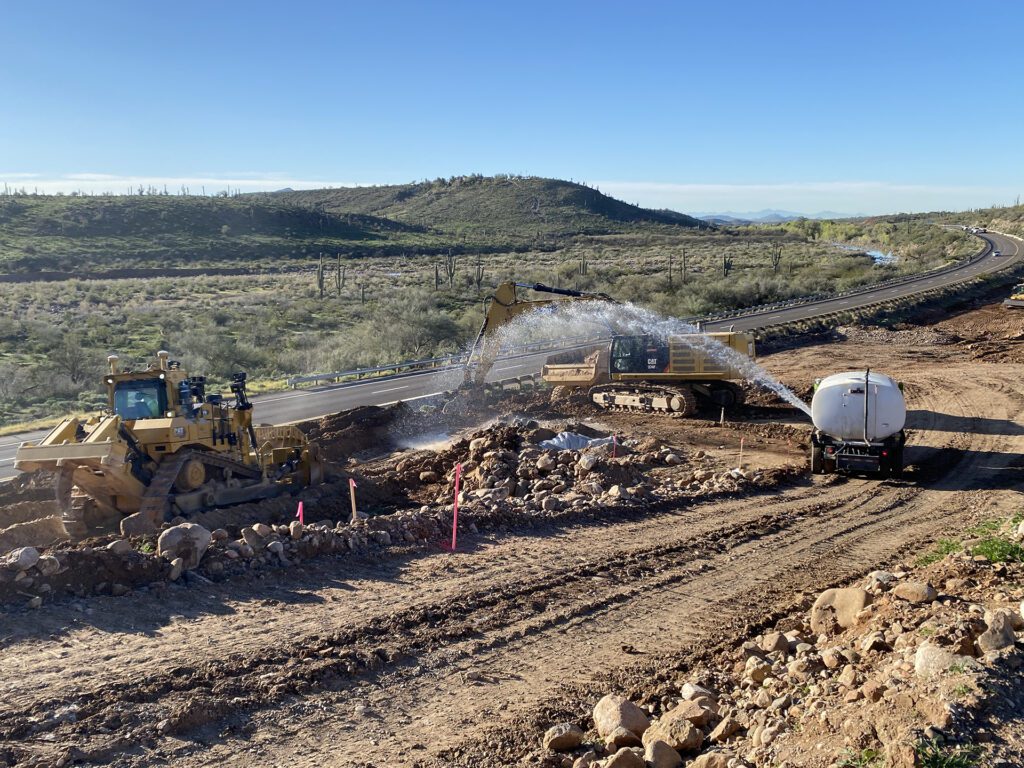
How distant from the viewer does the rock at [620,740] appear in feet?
23.7

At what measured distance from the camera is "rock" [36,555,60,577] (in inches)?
414

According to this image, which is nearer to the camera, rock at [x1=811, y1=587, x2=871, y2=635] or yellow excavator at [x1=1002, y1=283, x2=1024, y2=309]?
rock at [x1=811, y1=587, x2=871, y2=635]

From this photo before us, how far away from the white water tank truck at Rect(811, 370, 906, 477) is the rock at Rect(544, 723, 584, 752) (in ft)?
43.0

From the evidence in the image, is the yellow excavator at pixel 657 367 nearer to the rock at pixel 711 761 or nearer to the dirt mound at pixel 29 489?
the dirt mound at pixel 29 489

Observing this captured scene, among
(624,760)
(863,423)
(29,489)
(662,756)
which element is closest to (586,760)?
(624,760)

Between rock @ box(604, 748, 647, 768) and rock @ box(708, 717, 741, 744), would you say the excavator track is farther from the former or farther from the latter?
rock @ box(604, 748, 647, 768)

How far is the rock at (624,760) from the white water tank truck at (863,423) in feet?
44.4

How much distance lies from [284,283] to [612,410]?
50.2 m

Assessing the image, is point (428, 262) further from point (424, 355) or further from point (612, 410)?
point (612, 410)

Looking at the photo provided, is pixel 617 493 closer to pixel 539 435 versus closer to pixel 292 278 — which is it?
pixel 539 435

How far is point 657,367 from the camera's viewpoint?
89.1 ft

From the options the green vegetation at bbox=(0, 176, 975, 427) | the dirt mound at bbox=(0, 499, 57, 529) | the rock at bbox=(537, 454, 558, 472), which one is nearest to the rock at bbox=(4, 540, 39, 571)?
the dirt mound at bbox=(0, 499, 57, 529)

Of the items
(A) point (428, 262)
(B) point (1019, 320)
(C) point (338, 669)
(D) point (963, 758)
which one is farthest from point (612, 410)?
(A) point (428, 262)

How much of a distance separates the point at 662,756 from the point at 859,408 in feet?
44.9
